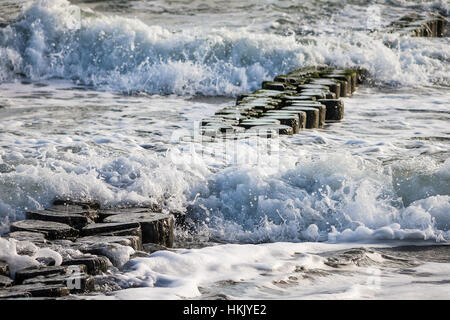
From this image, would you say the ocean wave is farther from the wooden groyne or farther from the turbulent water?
the wooden groyne

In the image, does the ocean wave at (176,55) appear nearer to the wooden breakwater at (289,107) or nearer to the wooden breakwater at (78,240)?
the wooden breakwater at (289,107)

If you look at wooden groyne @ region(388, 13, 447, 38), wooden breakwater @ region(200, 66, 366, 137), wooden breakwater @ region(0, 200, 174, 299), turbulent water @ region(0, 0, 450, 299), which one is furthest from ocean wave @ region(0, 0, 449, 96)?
wooden breakwater @ region(0, 200, 174, 299)

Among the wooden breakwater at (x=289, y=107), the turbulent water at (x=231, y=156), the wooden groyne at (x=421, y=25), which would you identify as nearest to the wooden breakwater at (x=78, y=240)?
the turbulent water at (x=231, y=156)

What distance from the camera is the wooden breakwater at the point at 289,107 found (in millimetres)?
8547

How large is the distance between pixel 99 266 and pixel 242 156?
115 inches

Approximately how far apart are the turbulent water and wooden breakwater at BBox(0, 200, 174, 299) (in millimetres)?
174

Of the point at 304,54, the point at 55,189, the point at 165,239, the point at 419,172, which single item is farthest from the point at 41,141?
the point at 304,54

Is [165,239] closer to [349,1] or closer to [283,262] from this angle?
[283,262]

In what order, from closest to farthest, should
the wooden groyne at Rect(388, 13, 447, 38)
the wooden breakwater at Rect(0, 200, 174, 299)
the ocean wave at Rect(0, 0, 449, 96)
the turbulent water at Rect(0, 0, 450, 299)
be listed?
the wooden breakwater at Rect(0, 200, 174, 299) < the turbulent water at Rect(0, 0, 450, 299) < the ocean wave at Rect(0, 0, 449, 96) < the wooden groyne at Rect(388, 13, 447, 38)

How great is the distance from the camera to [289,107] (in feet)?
31.2

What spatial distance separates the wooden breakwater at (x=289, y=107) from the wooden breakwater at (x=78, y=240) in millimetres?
2694

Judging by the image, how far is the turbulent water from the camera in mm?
5066

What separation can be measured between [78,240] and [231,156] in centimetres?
257

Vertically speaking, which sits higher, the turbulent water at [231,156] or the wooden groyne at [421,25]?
the wooden groyne at [421,25]
